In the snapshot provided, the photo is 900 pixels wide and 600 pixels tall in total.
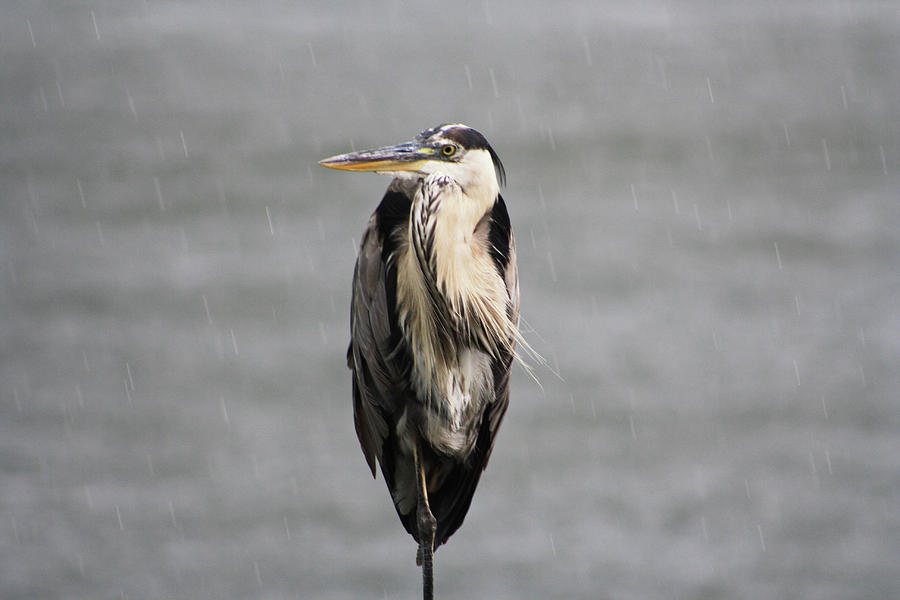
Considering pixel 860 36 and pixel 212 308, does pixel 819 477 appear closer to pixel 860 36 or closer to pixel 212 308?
pixel 860 36

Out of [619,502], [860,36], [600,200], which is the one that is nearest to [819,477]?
[619,502]

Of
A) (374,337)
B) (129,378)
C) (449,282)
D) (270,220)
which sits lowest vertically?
(129,378)

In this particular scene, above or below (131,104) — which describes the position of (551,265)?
below

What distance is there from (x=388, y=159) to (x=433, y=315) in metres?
0.30

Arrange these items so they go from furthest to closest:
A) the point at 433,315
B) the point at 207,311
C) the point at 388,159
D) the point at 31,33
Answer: the point at 207,311 → the point at 31,33 → the point at 433,315 → the point at 388,159

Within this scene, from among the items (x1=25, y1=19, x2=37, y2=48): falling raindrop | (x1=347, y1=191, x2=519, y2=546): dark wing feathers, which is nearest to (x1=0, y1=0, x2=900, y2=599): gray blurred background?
(x1=25, y1=19, x2=37, y2=48): falling raindrop

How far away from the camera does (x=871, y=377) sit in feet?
12.3

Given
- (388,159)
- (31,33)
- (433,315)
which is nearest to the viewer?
(388,159)

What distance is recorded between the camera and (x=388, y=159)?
1597 mm

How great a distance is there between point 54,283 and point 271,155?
0.95 m

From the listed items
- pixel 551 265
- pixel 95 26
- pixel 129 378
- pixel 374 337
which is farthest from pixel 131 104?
pixel 374 337

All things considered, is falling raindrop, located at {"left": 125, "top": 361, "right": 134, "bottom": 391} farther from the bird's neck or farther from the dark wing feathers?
the bird's neck

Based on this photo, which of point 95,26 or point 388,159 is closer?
point 388,159

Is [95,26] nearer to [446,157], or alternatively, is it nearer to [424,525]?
[446,157]
